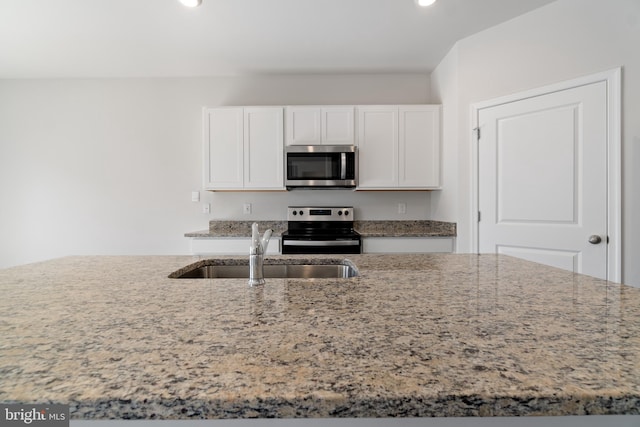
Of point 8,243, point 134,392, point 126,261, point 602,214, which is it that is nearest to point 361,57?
point 602,214

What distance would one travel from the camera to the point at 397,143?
308cm

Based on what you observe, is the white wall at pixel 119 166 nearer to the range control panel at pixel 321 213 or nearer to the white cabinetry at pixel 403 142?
the range control panel at pixel 321 213

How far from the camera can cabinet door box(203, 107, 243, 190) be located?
10.1 ft

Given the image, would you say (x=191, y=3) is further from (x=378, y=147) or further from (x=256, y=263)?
(x=256, y=263)

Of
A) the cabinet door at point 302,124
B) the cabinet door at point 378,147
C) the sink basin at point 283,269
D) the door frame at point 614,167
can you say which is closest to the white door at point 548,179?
the door frame at point 614,167

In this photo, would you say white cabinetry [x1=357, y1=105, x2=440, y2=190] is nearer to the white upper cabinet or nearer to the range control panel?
the white upper cabinet

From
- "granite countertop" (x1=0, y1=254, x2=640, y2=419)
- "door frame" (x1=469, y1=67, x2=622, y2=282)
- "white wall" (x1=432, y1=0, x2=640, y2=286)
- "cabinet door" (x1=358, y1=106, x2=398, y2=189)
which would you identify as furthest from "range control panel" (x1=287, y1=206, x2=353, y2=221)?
"granite countertop" (x1=0, y1=254, x2=640, y2=419)

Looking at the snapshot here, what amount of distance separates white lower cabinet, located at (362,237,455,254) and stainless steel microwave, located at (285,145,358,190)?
2.04 ft

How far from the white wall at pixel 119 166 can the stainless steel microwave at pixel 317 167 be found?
0.44 m

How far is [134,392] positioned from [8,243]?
15.1 ft

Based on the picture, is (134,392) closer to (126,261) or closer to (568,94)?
(126,261)

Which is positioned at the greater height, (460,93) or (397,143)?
(460,93)

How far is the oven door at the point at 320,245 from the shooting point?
2.76m

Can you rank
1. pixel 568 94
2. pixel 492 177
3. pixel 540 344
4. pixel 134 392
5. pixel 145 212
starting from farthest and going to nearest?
1. pixel 145 212
2. pixel 492 177
3. pixel 568 94
4. pixel 540 344
5. pixel 134 392
